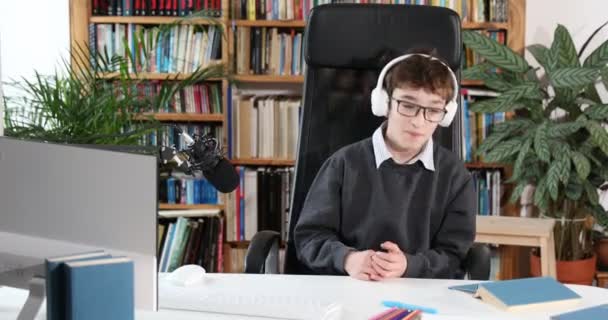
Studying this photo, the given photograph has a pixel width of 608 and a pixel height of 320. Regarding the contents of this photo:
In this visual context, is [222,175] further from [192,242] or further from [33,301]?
[192,242]

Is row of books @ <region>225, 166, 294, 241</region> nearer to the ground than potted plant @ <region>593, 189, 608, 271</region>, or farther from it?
farther from it

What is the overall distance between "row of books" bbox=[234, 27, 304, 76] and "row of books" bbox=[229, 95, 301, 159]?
126 mm

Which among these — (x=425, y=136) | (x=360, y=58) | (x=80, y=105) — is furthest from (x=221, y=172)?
(x=80, y=105)

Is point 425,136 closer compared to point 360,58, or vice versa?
point 425,136

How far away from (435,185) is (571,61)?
1.50m

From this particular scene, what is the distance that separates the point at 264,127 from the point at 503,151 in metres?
1.00

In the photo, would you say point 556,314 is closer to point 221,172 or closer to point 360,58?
point 221,172

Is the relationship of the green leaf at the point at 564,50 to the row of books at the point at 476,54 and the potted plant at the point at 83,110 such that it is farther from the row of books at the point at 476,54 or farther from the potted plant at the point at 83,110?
the potted plant at the point at 83,110

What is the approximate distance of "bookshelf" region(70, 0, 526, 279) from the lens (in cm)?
351

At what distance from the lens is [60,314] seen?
3.69 ft

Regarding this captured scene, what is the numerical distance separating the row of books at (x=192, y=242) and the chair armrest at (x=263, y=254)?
58.8 inches

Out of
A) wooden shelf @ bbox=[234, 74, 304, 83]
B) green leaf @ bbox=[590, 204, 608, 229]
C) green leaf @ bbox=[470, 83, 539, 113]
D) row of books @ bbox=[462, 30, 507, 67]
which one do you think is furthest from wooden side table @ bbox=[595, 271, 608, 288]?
wooden shelf @ bbox=[234, 74, 304, 83]

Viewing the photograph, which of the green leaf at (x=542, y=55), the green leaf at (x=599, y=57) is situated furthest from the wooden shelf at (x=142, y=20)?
the green leaf at (x=599, y=57)

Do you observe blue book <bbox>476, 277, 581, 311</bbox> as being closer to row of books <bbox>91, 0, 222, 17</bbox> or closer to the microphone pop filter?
the microphone pop filter
